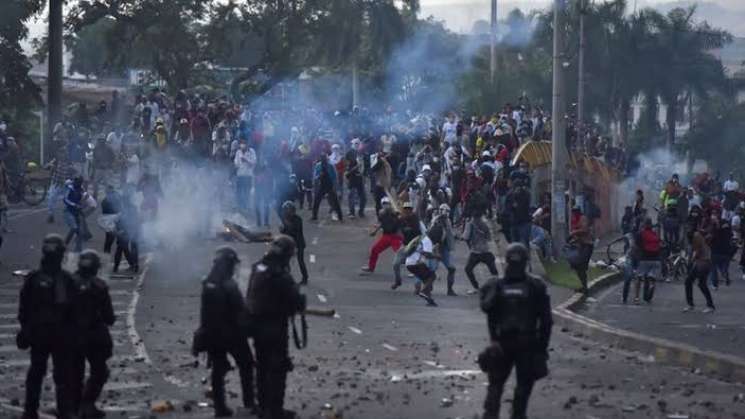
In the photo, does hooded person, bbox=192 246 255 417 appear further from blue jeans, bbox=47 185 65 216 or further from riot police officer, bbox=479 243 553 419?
blue jeans, bbox=47 185 65 216

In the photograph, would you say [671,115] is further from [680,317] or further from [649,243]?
[680,317]

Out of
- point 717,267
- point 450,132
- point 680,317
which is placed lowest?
point 680,317

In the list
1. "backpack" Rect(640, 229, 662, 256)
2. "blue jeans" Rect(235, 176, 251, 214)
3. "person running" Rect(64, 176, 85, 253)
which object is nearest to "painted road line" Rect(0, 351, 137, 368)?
"person running" Rect(64, 176, 85, 253)

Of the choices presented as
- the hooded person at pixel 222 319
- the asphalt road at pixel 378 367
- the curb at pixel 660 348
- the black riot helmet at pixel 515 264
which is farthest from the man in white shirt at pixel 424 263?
the black riot helmet at pixel 515 264

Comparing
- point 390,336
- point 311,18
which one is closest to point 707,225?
point 390,336

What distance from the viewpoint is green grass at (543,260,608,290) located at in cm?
3311

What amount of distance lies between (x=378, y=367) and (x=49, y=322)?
601 centimetres

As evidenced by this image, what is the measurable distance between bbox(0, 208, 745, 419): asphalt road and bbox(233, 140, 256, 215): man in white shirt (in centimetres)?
877

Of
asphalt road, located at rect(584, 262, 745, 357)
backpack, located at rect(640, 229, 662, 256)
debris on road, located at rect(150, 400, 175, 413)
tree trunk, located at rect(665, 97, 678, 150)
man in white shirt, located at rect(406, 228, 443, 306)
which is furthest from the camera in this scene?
tree trunk, located at rect(665, 97, 678, 150)

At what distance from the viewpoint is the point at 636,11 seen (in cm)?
8425

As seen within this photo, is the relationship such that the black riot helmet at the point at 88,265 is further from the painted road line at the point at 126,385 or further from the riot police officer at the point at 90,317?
the painted road line at the point at 126,385

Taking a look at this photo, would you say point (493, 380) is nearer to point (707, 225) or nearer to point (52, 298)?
point (52, 298)

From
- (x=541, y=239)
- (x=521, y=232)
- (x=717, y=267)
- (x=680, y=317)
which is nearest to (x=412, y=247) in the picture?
(x=680, y=317)

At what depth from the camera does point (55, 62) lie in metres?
50.7
